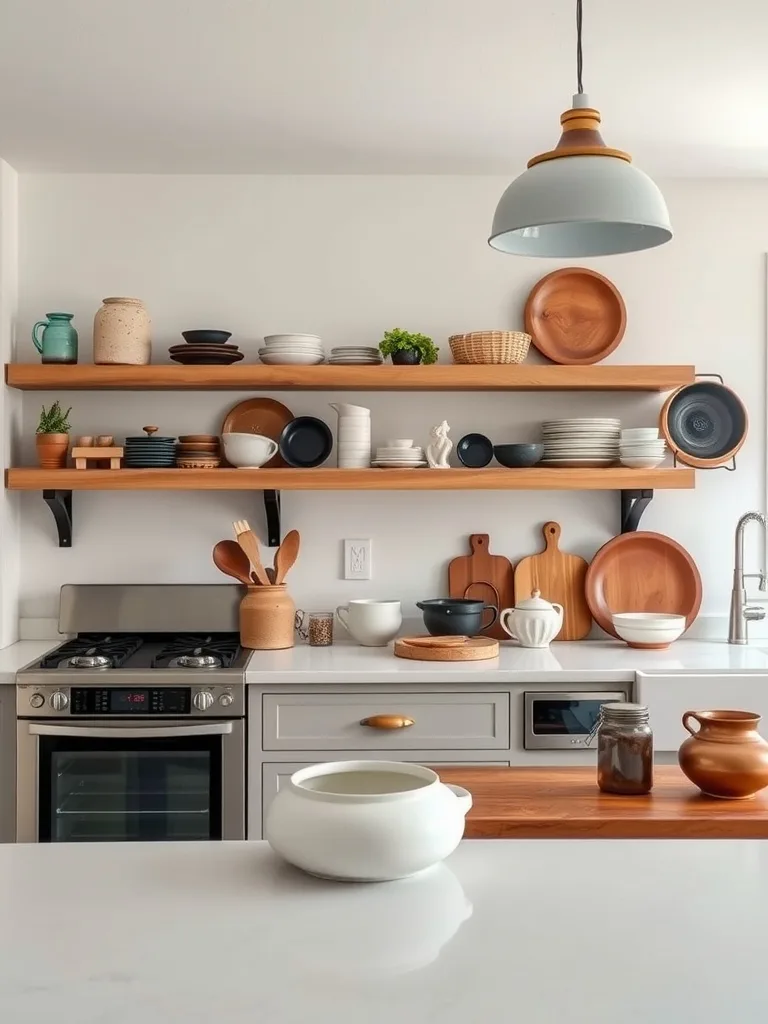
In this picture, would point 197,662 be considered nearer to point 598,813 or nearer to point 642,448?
point 642,448

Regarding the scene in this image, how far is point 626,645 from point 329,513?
42.8 inches

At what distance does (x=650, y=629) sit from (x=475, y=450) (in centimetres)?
82

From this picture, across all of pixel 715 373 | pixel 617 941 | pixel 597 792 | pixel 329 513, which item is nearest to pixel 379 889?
pixel 617 941

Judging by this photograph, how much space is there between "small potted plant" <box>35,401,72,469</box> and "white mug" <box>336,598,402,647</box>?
1.03 meters

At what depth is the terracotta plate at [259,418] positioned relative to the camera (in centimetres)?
373

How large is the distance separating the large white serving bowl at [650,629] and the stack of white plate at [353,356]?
1154 millimetres

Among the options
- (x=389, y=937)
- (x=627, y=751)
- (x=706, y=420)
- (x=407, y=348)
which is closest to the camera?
(x=389, y=937)

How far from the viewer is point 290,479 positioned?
343 centimetres

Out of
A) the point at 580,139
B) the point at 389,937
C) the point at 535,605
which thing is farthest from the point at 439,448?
the point at 389,937

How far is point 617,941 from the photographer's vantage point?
3.71ft

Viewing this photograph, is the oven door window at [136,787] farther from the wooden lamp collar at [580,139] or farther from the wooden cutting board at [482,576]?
the wooden lamp collar at [580,139]

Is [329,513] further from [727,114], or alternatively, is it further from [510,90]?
[727,114]

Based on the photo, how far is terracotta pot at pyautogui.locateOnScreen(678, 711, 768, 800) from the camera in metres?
1.83

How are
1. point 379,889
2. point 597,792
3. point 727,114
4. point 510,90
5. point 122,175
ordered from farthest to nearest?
1. point 122,175
2. point 727,114
3. point 510,90
4. point 597,792
5. point 379,889
